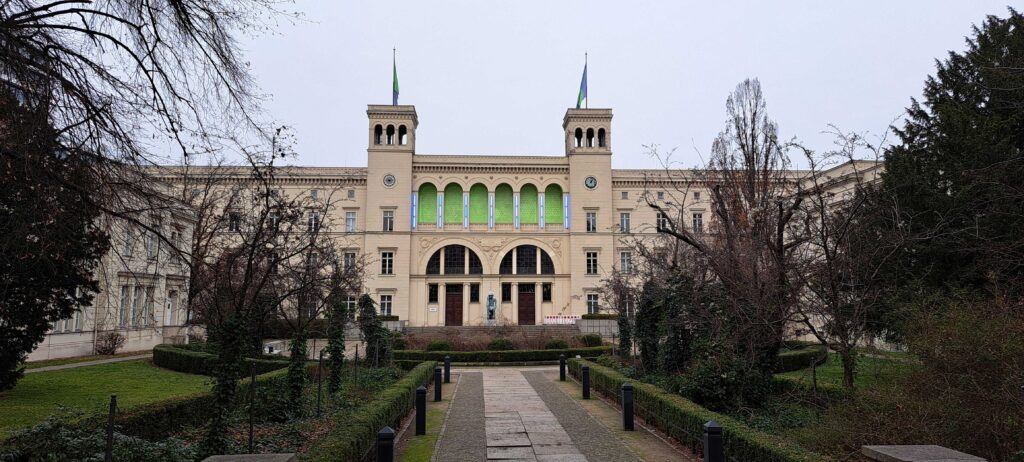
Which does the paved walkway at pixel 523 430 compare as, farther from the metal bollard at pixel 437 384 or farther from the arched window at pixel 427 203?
the arched window at pixel 427 203

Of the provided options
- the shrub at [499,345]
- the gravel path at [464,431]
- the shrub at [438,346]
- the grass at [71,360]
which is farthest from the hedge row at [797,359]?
the grass at [71,360]

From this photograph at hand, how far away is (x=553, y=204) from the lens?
54719mm

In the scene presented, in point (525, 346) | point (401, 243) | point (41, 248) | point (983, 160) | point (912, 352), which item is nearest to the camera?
point (41, 248)

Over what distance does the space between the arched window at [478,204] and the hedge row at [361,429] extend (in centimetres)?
3882

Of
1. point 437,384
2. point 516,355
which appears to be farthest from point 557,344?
point 437,384

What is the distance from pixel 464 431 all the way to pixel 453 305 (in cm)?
3916

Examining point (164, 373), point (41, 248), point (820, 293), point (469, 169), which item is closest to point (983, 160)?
point (820, 293)

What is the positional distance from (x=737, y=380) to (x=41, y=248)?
1174 cm

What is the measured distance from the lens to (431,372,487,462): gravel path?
36.1 ft

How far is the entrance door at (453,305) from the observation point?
52.0 meters

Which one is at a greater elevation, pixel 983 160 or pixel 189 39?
pixel 983 160

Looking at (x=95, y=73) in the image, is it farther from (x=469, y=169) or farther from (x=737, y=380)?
(x=469, y=169)

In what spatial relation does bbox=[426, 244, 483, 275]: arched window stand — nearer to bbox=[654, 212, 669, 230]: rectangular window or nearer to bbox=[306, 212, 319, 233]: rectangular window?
bbox=[654, 212, 669, 230]: rectangular window

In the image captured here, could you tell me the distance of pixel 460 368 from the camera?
3078cm
